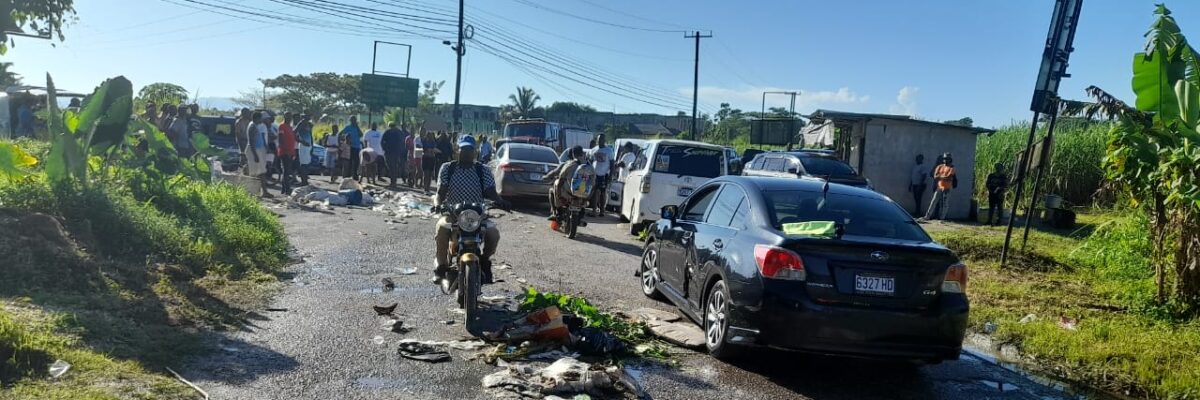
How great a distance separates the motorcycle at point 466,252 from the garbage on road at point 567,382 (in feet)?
4.21

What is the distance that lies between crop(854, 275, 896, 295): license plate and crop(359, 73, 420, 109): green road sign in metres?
43.6

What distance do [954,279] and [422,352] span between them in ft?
12.3

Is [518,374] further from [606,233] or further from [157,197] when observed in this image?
[606,233]

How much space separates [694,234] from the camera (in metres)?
7.68

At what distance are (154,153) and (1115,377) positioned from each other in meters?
11.7

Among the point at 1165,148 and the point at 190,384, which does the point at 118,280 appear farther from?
the point at 1165,148

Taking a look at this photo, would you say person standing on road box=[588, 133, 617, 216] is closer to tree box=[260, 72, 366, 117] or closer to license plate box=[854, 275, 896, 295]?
license plate box=[854, 275, 896, 295]

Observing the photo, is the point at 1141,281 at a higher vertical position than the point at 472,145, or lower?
lower

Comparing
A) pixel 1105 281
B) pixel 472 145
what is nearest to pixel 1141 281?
pixel 1105 281

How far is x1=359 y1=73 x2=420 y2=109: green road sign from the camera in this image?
155 ft

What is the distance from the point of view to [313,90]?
2820 inches

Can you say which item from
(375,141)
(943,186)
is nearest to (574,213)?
(943,186)

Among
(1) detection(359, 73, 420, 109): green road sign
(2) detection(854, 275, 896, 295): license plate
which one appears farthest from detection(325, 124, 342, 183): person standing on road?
(1) detection(359, 73, 420, 109): green road sign

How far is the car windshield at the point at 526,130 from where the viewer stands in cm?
3134
